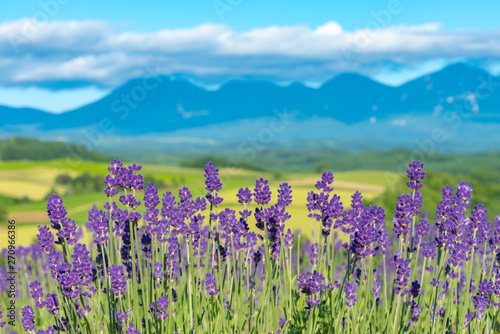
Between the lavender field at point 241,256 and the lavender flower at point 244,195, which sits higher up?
the lavender flower at point 244,195

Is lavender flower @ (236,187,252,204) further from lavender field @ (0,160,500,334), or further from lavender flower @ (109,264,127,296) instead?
lavender flower @ (109,264,127,296)

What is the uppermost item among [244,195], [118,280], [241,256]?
[244,195]

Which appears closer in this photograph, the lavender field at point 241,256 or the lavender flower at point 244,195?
the lavender field at point 241,256

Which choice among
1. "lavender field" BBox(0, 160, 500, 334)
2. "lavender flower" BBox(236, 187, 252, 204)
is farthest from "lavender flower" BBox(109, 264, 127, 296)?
"lavender flower" BBox(236, 187, 252, 204)

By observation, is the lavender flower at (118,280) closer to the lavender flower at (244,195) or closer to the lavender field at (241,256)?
the lavender field at (241,256)

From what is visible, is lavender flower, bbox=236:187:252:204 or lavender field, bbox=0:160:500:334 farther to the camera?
lavender flower, bbox=236:187:252:204

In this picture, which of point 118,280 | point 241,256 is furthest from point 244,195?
point 118,280

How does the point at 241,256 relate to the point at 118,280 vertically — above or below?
above

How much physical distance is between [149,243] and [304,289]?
119 centimetres

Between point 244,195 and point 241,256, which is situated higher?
point 244,195

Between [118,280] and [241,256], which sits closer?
[118,280]

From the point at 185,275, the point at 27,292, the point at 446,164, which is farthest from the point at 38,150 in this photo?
the point at 446,164

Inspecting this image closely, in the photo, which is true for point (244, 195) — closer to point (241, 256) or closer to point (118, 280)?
point (241, 256)

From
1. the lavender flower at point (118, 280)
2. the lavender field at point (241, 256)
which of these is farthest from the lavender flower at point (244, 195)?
the lavender flower at point (118, 280)
